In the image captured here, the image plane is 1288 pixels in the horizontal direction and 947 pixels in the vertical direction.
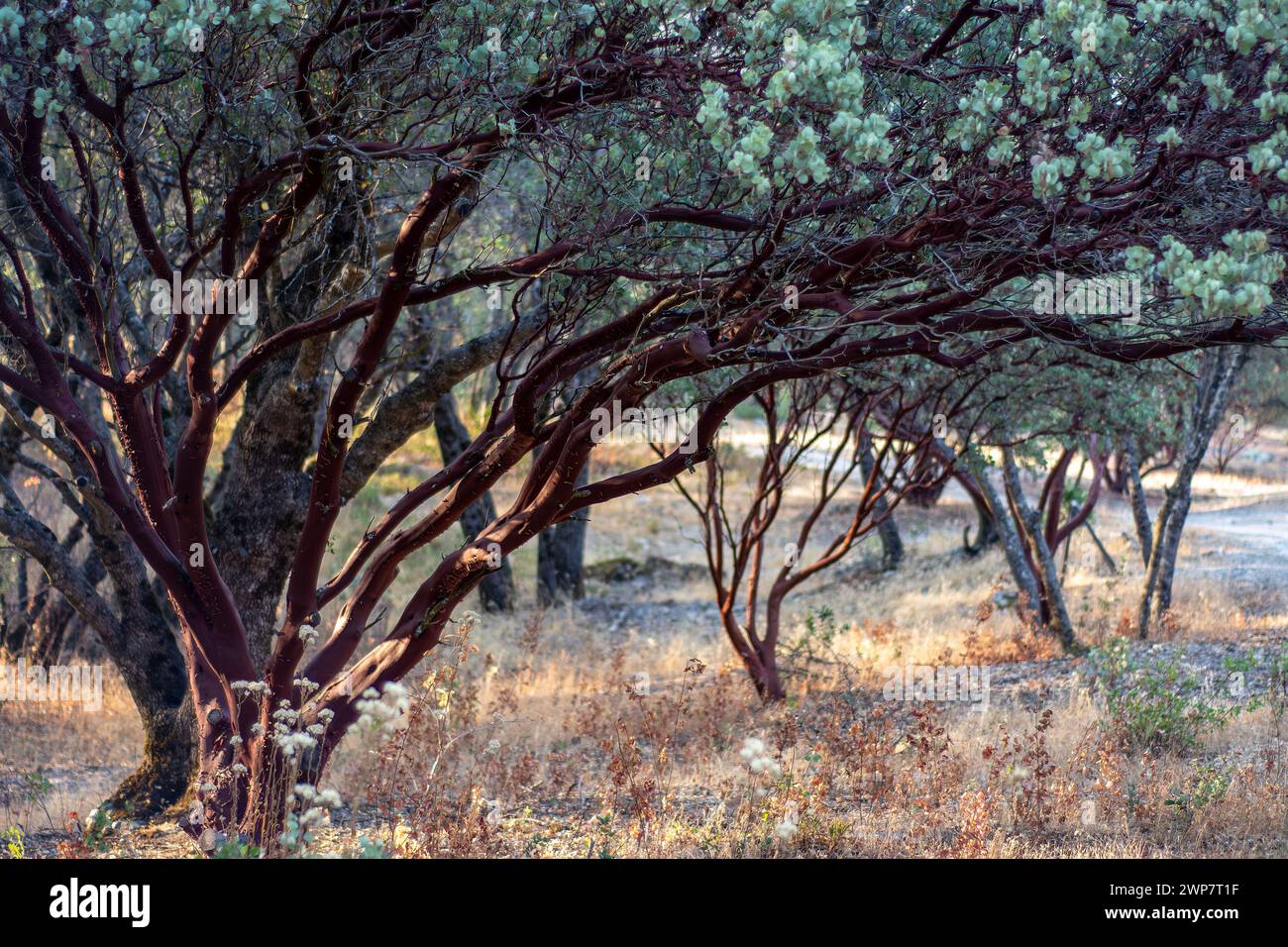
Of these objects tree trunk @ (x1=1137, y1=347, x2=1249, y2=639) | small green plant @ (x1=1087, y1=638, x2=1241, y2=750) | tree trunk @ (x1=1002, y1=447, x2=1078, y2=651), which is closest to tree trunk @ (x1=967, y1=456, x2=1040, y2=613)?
tree trunk @ (x1=1002, y1=447, x2=1078, y2=651)

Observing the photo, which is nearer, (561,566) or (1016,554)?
(1016,554)

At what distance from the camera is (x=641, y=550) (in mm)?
24094

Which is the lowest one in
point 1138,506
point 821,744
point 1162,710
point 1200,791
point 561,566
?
point 821,744

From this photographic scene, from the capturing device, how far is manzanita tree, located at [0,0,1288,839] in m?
4.63

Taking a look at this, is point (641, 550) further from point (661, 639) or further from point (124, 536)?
point (124, 536)

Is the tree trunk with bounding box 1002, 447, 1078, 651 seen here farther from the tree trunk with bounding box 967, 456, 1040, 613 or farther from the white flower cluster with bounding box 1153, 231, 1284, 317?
the white flower cluster with bounding box 1153, 231, 1284, 317

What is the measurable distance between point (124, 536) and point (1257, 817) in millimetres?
7870

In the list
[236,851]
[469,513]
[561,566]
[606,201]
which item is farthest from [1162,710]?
[469,513]

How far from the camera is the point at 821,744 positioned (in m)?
8.75

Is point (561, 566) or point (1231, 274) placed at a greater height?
point (1231, 274)

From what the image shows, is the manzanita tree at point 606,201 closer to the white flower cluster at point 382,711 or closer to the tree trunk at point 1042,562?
the white flower cluster at point 382,711

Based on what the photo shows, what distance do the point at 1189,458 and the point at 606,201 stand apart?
30.3 ft

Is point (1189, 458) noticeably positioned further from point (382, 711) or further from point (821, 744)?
point (382, 711)

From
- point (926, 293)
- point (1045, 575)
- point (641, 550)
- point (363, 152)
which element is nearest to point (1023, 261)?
point (926, 293)
